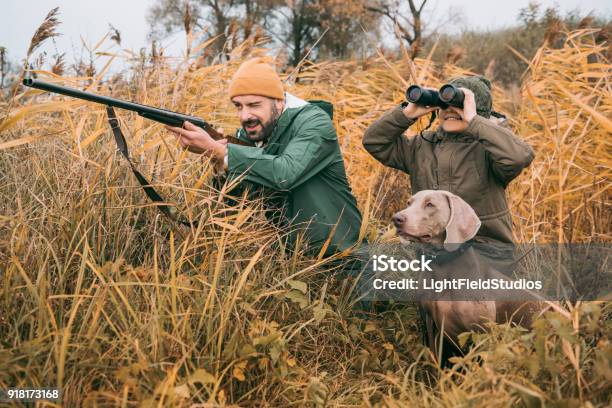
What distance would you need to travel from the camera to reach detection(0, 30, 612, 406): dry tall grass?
2146 mm

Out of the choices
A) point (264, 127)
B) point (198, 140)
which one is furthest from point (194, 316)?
point (264, 127)

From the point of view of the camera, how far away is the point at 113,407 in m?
2.16

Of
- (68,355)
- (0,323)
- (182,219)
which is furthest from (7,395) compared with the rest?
(182,219)

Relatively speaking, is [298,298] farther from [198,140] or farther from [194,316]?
[198,140]

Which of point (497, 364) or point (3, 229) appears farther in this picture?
point (3, 229)

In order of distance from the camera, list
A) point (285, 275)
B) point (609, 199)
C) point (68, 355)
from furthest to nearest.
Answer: point (609, 199), point (285, 275), point (68, 355)

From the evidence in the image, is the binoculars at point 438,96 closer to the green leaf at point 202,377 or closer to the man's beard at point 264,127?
the man's beard at point 264,127

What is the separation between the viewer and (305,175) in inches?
132

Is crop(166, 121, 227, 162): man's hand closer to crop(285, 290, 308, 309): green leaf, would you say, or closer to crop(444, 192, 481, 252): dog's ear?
crop(285, 290, 308, 309): green leaf

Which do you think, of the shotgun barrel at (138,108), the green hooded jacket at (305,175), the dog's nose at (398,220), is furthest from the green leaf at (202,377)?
Result: the shotgun barrel at (138,108)

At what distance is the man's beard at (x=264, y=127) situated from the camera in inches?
141

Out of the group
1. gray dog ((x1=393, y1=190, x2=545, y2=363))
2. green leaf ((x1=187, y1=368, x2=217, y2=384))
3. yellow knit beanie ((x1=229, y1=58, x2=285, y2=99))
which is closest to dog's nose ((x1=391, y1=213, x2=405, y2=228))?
gray dog ((x1=393, y1=190, x2=545, y2=363))

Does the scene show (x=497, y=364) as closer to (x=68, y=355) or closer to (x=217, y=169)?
(x=68, y=355)

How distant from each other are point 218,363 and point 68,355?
56 centimetres
